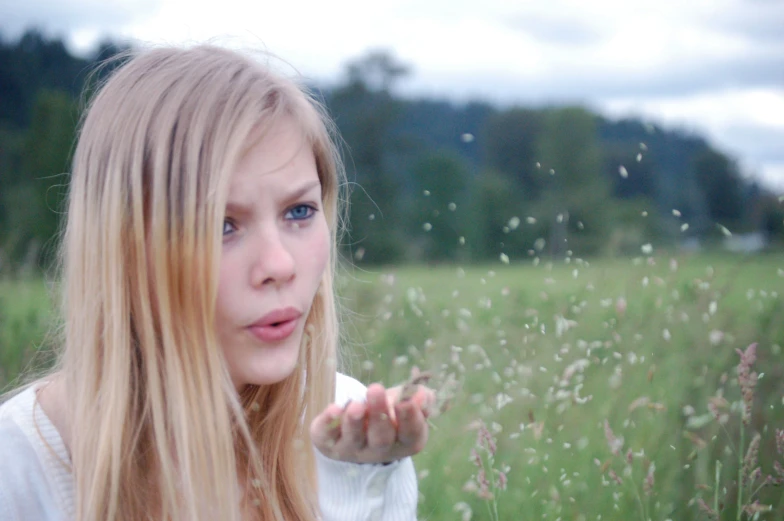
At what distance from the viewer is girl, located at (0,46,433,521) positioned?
1601 mm

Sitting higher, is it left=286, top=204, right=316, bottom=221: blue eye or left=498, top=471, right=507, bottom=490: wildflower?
left=286, top=204, right=316, bottom=221: blue eye

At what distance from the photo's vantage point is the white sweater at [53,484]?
158 cm

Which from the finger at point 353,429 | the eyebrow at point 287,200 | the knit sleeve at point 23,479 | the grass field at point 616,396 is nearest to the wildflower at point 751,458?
the grass field at point 616,396

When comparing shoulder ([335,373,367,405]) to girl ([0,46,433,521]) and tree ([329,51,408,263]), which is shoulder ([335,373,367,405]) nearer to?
girl ([0,46,433,521])

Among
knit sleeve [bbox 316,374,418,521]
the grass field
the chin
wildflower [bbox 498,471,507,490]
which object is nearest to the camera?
knit sleeve [bbox 316,374,418,521]

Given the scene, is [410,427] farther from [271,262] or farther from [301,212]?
[301,212]

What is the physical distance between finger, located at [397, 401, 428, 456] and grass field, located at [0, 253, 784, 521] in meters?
0.43

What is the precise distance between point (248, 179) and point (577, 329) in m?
1.53

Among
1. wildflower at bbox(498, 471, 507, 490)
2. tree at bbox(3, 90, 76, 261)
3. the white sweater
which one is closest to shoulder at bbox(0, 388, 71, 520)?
the white sweater

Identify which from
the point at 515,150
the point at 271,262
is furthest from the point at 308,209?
the point at 515,150

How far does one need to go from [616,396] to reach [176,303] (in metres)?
1.50

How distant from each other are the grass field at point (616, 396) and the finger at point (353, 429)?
0.45 metres

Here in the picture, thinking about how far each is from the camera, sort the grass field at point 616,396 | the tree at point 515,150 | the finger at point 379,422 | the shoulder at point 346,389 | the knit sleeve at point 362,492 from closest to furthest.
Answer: the finger at point 379,422 < the knit sleeve at point 362,492 < the grass field at point 616,396 < the shoulder at point 346,389 < the tree at point 515,150

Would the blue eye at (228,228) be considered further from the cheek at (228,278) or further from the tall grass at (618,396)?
the tall grass at (618,396)
